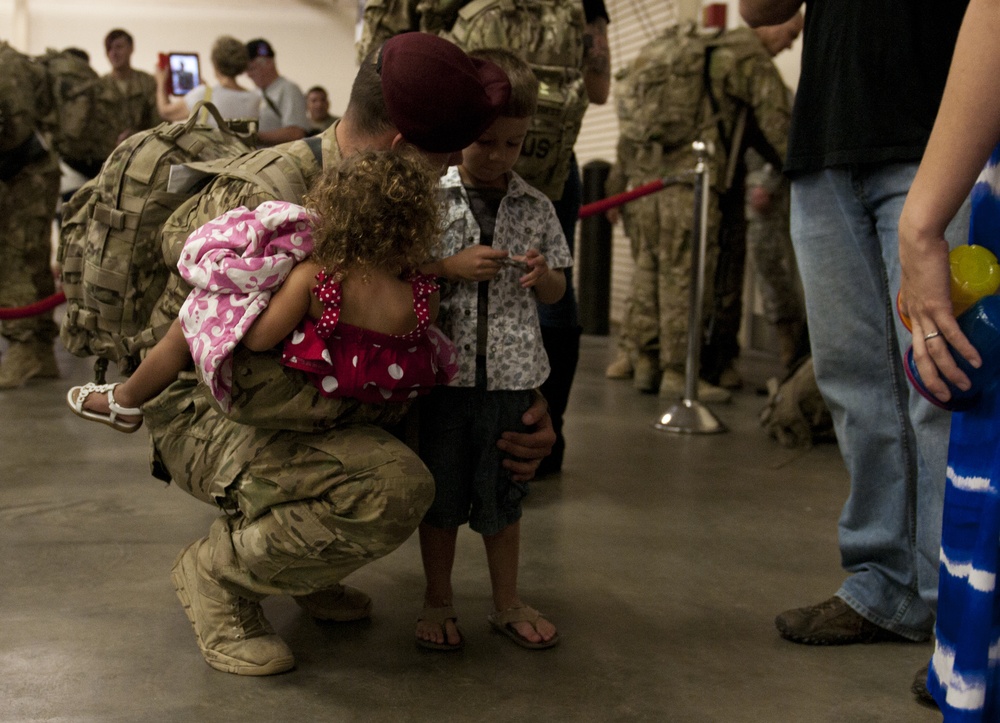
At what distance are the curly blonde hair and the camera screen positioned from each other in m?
5.21

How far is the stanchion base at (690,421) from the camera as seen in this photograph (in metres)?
4.73

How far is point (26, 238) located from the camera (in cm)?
557

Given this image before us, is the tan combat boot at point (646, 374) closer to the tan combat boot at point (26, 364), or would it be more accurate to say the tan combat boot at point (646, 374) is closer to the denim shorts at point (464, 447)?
the tan combat boot at point (26, 364)

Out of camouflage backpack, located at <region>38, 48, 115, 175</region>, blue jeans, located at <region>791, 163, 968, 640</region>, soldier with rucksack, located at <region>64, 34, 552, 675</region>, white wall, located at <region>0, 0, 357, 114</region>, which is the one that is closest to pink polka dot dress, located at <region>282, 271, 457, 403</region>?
soldier with rucksack, located at <region>64, 34, 552, 675</region>

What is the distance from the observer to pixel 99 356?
2.52 m

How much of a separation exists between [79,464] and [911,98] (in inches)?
122

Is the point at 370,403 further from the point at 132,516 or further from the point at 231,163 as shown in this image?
the point at 132,516

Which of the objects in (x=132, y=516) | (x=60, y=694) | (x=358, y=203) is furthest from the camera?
(x=132, y=516)

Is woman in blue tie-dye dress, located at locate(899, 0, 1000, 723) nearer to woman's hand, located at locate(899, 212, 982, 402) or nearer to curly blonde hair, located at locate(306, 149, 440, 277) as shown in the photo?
woman's hand, located at locate(899, 212, 982, 402)

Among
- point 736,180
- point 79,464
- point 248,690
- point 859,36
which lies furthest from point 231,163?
point 736,180

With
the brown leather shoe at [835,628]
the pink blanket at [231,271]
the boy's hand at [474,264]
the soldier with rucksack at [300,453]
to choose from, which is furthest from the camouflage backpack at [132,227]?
the brown leather shoe at [835,628]

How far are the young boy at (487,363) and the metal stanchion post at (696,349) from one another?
2.50 m

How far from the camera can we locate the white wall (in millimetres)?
14695

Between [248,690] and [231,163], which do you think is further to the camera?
[231,163]
